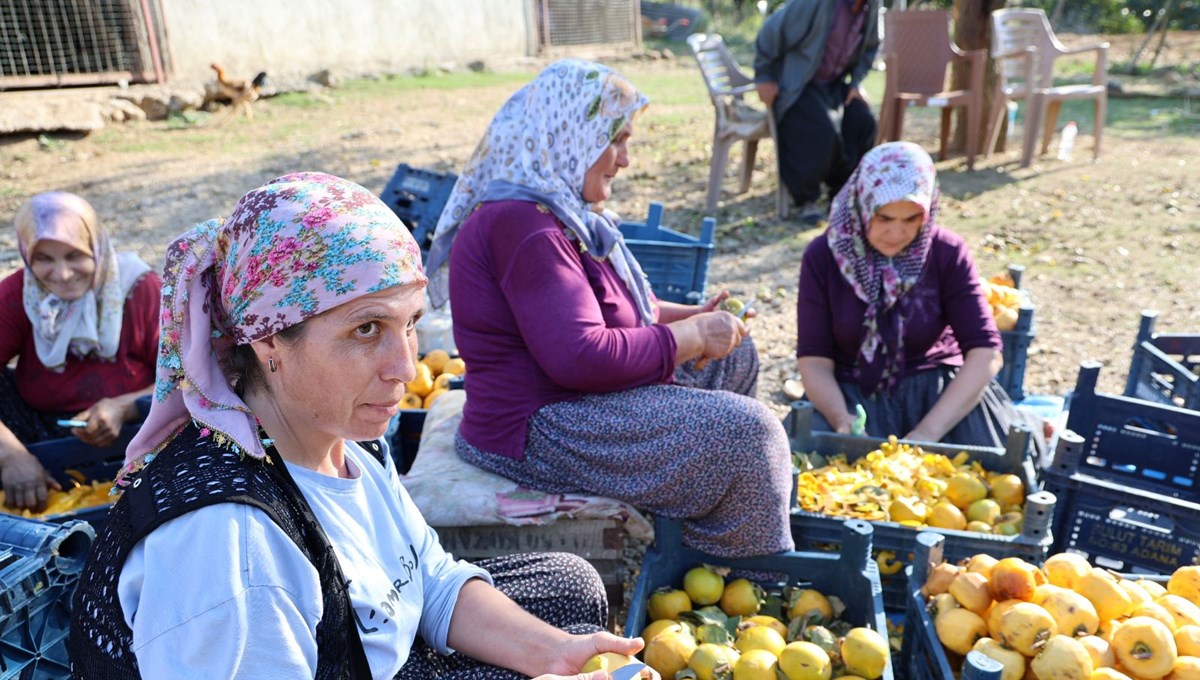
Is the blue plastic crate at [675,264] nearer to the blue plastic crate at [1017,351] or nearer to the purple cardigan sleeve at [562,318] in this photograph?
the blue plastic crate at [1017,351]

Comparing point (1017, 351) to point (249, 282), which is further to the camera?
point (1017, 351)

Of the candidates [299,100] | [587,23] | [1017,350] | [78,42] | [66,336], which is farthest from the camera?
[587,23]

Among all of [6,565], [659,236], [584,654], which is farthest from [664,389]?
Result: [659,236]

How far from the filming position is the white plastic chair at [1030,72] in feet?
30.7

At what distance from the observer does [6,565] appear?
1.79 metres

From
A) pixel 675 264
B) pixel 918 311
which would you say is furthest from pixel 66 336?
pixel 918 311

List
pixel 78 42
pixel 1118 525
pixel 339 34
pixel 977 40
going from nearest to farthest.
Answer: pixel 1118 525, pixel 977 40, pixel 78 42, pixel 339 34

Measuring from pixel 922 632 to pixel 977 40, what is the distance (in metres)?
8.87

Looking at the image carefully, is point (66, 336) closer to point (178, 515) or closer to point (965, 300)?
point (178, 515)

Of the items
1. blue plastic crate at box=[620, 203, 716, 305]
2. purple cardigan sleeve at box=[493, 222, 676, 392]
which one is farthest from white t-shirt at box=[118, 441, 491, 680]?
blue plastic crate at box=[620, 203, 716, 305]

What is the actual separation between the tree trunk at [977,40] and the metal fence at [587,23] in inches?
439

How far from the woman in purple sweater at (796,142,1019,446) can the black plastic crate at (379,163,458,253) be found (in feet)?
6.47

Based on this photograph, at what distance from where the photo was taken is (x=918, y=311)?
11.4 feet

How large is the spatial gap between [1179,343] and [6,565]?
4.03 meters
